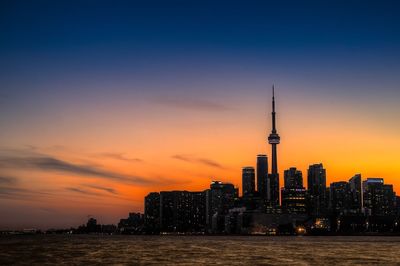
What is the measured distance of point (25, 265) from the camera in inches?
3558

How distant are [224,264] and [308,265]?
14285mm

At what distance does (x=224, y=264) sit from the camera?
296 feet

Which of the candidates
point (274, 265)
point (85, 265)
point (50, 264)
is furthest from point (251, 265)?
point (50, 264)

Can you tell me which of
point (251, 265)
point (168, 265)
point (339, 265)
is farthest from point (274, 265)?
point (168, 265)

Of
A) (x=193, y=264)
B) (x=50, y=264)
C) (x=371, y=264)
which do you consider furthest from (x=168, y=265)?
(x=371, y=264)

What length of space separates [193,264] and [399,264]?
36.1 metres

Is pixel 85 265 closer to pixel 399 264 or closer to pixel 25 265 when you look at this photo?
pixel 25 265

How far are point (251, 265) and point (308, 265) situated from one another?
9819mm

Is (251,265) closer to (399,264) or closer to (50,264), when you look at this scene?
(399,264)

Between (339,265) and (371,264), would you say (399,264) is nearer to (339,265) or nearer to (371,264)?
(371,264)

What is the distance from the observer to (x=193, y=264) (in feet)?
300

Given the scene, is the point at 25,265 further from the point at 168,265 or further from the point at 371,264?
the point at 371,264

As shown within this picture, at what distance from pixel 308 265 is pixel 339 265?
5.73 metres

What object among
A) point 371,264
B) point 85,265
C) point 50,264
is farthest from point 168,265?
point 371,264
